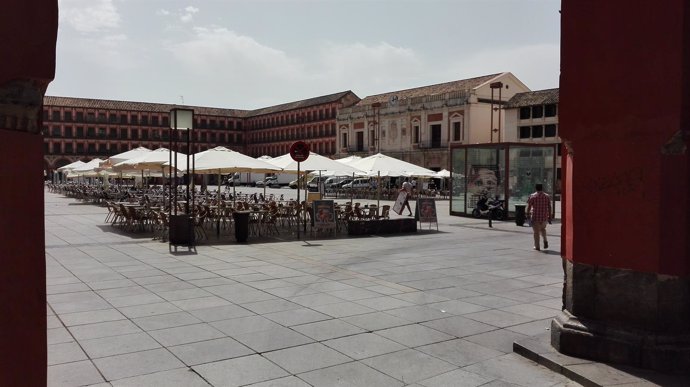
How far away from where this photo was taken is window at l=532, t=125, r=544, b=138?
1901 inches

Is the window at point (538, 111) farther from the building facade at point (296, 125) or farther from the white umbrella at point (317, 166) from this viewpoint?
the white umbrella at point (317, 166)

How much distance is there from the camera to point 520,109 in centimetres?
5009

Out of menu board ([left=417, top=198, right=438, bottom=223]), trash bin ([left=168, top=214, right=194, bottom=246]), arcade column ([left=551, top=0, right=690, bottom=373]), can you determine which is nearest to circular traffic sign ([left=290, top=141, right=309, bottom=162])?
trash bin ([left=168, top=214, right=194, bottom=246])

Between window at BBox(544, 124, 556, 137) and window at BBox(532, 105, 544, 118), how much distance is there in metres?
1.15

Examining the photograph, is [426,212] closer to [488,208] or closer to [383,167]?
[383,167]

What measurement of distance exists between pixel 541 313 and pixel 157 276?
18.9 feet

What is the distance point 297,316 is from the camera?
6598mm

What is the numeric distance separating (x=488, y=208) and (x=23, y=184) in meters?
19.9

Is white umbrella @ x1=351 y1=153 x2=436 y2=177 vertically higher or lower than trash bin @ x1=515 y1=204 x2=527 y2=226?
higher

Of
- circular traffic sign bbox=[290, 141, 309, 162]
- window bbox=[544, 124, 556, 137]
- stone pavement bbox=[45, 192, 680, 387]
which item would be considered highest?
window bbox=[544, 124, 556, 137]

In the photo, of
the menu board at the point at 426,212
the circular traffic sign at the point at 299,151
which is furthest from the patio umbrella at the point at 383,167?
the circular traffic sign at the point at 299,151

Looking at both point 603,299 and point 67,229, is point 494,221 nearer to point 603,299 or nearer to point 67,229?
point 67,229

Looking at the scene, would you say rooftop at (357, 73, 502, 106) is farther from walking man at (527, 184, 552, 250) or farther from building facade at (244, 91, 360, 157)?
walking man at (527, 184, 552, 250)

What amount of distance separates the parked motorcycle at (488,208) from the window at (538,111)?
29368 mm
